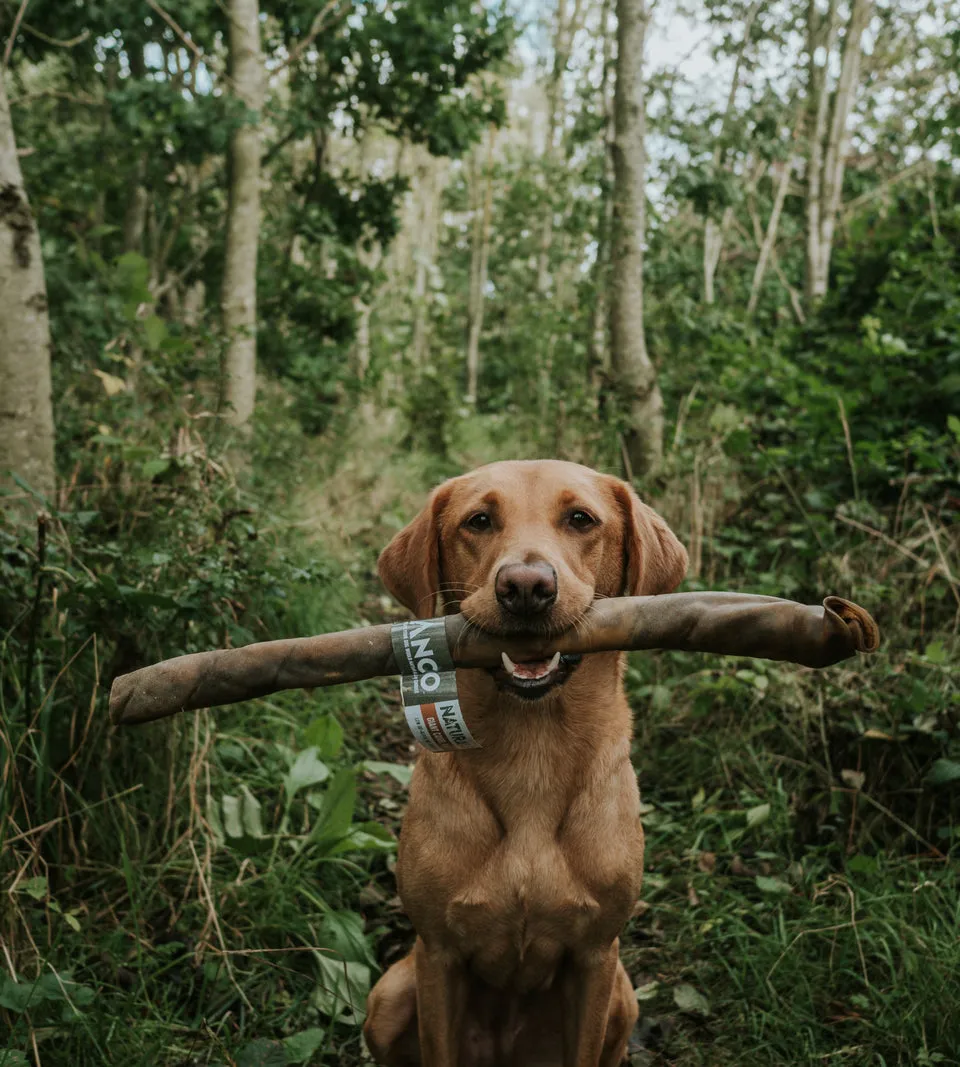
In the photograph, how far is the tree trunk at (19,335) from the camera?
3.46m

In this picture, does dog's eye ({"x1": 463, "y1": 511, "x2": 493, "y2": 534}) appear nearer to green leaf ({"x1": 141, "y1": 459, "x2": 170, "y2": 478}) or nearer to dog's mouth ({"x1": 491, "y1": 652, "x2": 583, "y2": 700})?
dog's mouth ({"x1": 491, "y1": 652, "x2": 583, "y2": 700})

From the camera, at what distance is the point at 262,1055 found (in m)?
2.47

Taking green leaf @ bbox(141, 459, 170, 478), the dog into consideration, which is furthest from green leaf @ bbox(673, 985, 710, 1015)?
green leaf @ bbox(141, 459, 170, 478)

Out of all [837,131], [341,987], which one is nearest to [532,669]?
[341,987]

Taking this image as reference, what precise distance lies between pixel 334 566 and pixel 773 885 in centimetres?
318

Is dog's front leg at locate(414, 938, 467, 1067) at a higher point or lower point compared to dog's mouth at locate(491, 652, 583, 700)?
lower

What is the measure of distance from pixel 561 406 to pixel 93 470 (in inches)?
195

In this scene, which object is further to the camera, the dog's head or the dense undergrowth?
the dense undergrowth

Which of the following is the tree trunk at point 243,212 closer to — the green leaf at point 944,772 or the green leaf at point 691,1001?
the green leaf at point 691,1001

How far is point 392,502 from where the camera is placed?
840 centimetres

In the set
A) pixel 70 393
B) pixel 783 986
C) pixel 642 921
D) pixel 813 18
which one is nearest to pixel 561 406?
pixel 70 393

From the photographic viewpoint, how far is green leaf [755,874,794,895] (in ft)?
10.6

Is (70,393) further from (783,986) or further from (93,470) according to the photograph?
(783,986)

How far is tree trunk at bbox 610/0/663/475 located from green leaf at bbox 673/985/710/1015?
405cm
